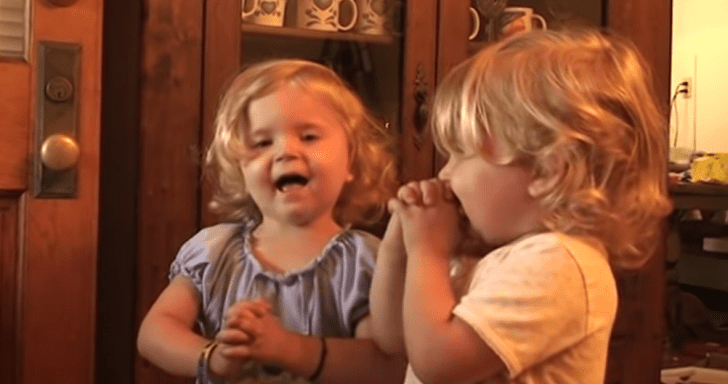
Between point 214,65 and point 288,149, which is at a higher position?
point 214,65

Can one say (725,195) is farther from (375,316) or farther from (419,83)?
(375,316)

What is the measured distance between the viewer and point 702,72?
4953mm

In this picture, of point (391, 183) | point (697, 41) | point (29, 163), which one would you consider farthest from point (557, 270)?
point (697, 41)

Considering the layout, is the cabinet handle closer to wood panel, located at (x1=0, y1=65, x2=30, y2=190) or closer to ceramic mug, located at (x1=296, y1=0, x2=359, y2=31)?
ceramic mug, located at (x1=296, y1=0, x2=359, y2=31)

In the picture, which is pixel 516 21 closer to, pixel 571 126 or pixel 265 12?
pixel 265 12

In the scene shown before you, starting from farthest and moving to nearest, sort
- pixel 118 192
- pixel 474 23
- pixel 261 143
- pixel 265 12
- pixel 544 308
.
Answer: pixel 474 23
pixel 265 12
pixel 118 192
pixel 261 143
pixel 544 308

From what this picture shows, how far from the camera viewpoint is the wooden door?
1.53 meters

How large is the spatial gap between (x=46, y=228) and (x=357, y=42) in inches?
30.1

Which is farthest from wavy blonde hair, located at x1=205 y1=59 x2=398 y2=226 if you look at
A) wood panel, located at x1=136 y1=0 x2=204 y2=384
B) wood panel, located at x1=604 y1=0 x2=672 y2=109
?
wood panel, located at x1=604 y1=0 x2=672 y2=109

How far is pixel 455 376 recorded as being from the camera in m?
0.95

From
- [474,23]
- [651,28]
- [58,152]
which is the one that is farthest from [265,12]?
[651,28]

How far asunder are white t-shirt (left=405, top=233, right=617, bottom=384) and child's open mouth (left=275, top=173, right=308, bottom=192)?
320 mm

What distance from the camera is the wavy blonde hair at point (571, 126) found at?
973mm

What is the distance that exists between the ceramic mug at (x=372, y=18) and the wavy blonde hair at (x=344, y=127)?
23.9 inches
